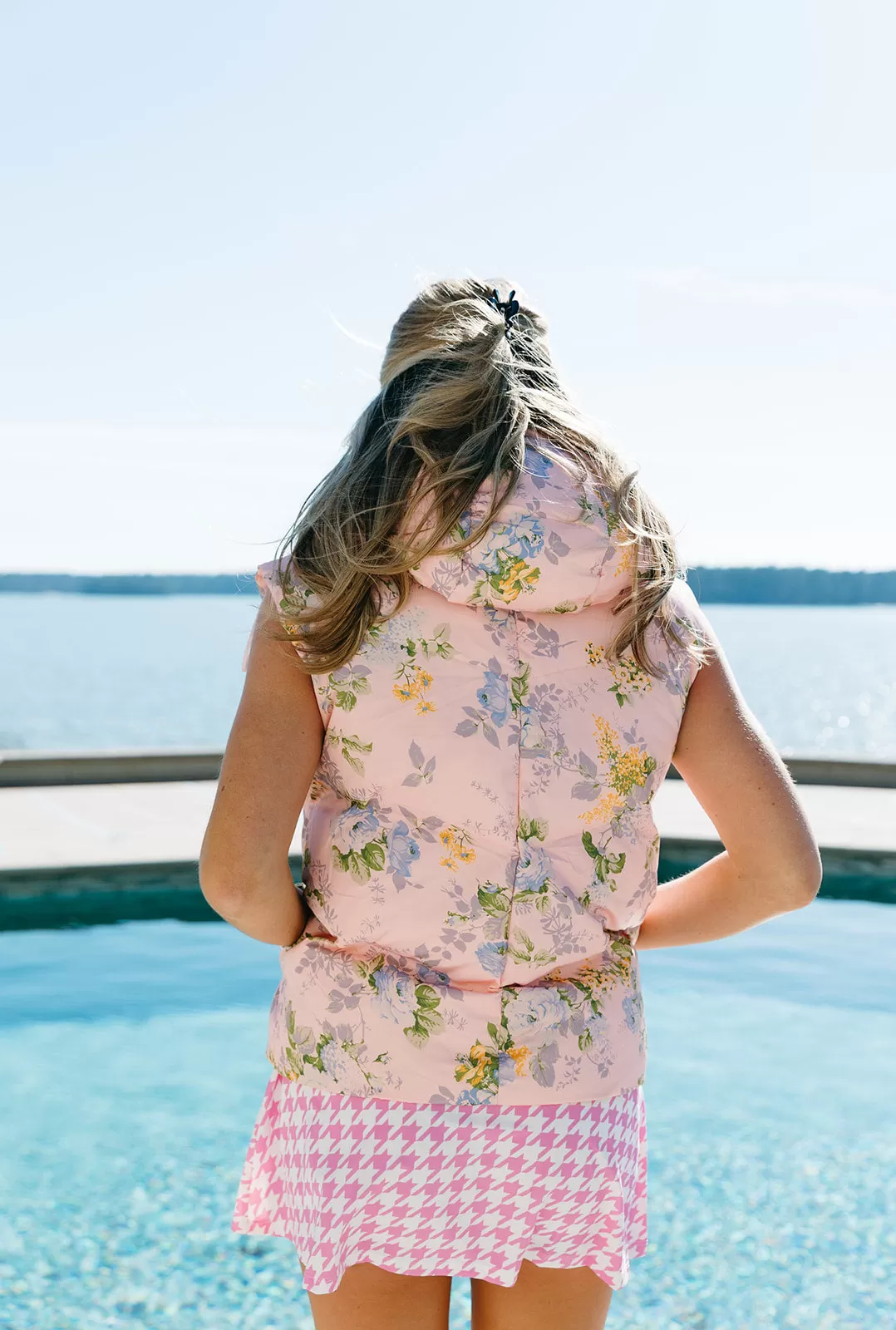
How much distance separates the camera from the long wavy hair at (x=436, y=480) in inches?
46.7

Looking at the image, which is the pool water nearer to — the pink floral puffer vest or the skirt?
the skirt

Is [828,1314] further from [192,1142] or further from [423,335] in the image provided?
[423,335]

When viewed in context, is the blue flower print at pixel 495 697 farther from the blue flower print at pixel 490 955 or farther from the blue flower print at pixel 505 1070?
the blue flower print at pixel 505 1070

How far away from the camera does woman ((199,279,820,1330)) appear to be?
1205 millimetres

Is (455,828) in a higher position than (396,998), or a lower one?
higher

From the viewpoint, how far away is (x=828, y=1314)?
312cm

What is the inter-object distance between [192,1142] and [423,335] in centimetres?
364

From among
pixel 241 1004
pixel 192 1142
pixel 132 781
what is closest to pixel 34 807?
pixel 132 781

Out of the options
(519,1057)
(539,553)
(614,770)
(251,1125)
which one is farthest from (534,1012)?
(251,1125)

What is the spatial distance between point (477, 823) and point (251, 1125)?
3616mm

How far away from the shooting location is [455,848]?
1.22 metres

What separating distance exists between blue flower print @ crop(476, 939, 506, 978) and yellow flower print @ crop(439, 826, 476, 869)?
88 mm

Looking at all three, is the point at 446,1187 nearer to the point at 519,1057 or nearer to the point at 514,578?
the point at 519,1057

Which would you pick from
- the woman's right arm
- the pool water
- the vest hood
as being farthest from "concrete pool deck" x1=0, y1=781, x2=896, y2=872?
the vest hood
